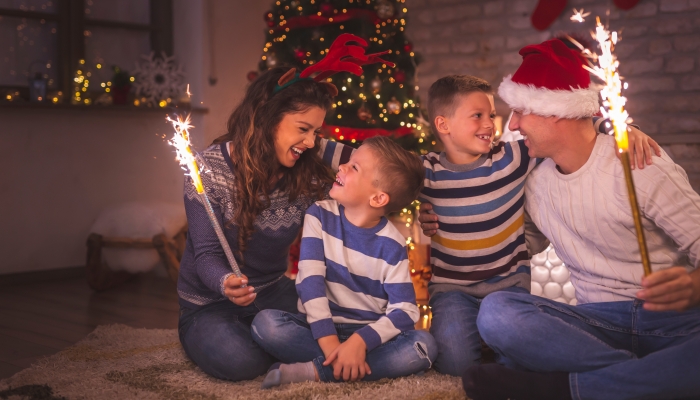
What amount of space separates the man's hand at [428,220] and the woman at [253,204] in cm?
31

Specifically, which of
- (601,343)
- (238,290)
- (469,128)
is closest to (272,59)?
(469,128)

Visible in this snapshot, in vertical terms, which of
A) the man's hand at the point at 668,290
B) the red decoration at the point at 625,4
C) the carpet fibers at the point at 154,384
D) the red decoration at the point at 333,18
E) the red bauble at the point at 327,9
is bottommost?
the carpet fibers at the point at 154,384

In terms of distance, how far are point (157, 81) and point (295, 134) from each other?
8.07 feet

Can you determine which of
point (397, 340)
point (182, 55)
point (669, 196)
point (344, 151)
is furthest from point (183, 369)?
point (182, 55)

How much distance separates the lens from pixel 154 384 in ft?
6.08

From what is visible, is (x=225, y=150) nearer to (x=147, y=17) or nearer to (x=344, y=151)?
(x=344, y=151)

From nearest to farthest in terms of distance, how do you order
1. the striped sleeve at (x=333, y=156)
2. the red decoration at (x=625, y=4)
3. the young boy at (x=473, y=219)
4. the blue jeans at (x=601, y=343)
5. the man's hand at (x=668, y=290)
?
the man's hand at (x=668, y=290) < the blue jeans at (x=601, y=343) < the young boy at (x=473, y=219) < the striped sleeve at (x=333, y=156) < the red decoration at (x=625, y=4)

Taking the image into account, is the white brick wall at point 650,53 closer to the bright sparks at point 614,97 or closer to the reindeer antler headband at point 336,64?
the reindeer antler headband at point 336,64

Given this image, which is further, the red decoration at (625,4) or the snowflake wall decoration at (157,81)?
the snowflake wall decoration at (157,81)

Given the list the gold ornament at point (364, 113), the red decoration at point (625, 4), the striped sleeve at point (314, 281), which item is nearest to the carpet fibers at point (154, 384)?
the striped sleeve at point (314, 281)

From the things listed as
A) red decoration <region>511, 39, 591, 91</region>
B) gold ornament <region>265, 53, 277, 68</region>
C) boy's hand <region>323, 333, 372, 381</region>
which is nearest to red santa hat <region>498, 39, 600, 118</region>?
red decoration <region>511, 39, 591, 91</region>

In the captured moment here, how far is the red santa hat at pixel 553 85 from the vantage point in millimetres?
1793

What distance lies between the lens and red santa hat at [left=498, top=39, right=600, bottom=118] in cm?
179

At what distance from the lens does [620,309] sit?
5.62ft
